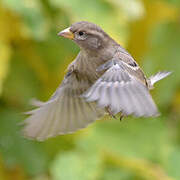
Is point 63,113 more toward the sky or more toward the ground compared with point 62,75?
more toward the ground

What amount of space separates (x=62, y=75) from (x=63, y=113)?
105cm

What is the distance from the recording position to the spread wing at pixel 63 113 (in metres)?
3.18

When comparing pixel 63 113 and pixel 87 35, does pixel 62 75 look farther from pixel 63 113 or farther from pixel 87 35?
pixel 87 35

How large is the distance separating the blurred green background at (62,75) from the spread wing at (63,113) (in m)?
0.64

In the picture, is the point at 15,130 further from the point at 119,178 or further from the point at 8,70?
the point at 119,178

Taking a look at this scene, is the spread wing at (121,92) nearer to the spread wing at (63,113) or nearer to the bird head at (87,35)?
the bird head at (87,35)

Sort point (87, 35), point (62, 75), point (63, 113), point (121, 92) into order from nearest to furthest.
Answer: point (121, 92) → point (87, 35) → point (63, 113) → point (62, 75)

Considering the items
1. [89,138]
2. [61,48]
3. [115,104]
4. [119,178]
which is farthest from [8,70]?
[115,104]

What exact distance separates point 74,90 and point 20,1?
2.92 ft

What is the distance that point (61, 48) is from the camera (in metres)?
4.43

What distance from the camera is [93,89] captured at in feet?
8.87

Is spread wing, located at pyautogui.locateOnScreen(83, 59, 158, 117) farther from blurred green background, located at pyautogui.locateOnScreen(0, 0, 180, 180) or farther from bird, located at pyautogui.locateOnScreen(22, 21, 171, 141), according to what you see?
blurred green background, located at pyautogui.locateOnScreen(0, 0, 180, 180)

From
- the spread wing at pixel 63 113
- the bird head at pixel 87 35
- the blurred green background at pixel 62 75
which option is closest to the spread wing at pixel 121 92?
the bird head at pixel 87 35

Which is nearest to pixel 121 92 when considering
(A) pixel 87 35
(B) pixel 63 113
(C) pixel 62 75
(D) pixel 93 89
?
(D) pixel 93 89
